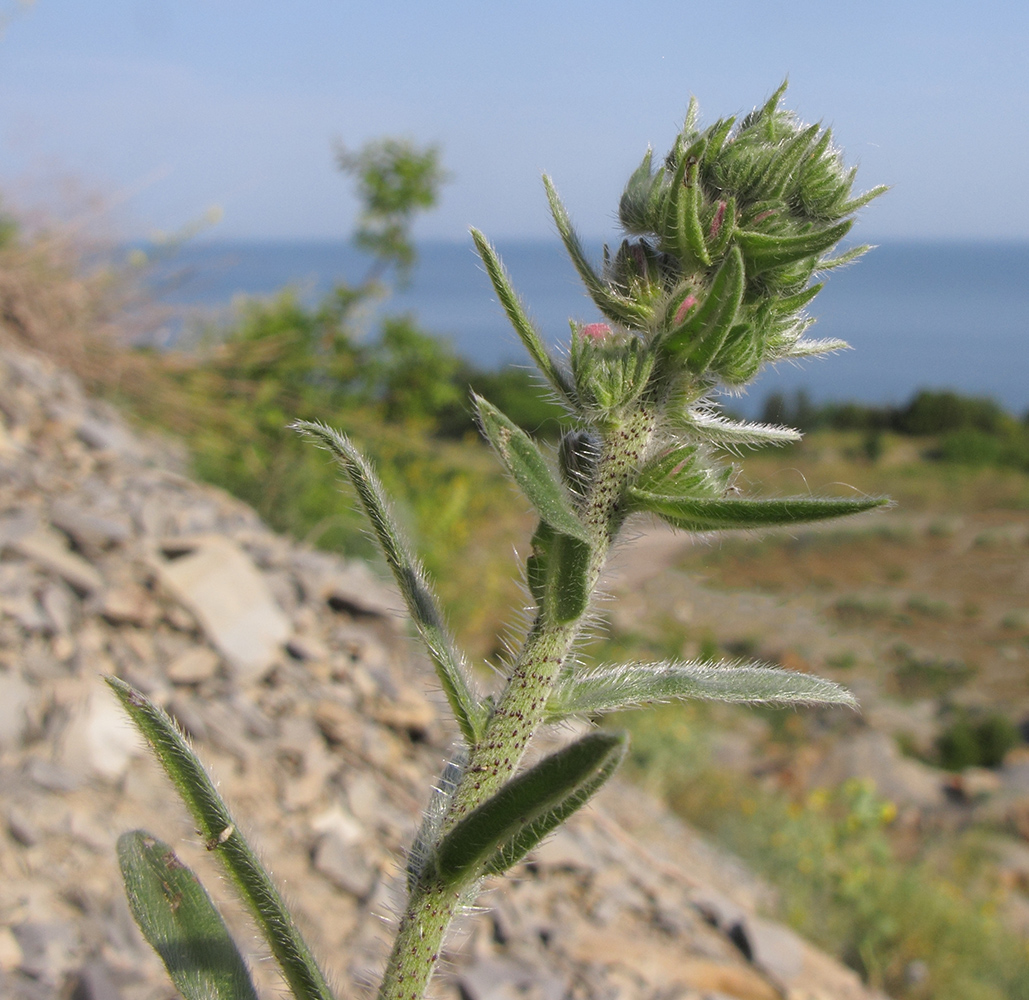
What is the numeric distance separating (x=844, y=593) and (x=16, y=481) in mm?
16036

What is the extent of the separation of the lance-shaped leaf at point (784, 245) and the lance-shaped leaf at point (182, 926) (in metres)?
1.11

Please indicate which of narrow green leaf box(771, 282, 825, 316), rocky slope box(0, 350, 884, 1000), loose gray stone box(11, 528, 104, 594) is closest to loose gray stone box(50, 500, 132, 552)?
rocky slope box(0, 350, 884, 1000)

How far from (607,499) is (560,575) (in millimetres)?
130

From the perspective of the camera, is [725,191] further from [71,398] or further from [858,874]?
[71,398]

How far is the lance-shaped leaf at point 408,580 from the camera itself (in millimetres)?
1191

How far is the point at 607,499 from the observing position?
3.96ft

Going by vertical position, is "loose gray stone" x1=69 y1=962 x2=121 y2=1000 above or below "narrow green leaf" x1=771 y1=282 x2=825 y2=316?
below

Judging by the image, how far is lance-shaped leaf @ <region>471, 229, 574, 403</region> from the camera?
4.01 feet

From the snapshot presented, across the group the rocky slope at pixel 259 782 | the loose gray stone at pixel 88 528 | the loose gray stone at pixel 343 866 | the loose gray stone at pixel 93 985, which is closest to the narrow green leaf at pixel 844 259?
the rocky slope at pixel 259 782

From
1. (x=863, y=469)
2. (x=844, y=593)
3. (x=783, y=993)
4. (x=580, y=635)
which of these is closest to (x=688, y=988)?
(x=783, y=993)

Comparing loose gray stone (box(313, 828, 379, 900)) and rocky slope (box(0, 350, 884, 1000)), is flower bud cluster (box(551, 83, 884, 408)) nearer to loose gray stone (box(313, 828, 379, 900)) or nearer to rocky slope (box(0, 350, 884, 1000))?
rocky slope (box(0, 350, 884, 1000))

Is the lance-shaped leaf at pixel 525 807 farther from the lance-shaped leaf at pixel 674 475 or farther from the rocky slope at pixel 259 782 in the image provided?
the rocky slope at pixel 259 782

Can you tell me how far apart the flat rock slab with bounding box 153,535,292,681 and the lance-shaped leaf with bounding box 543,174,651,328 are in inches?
160

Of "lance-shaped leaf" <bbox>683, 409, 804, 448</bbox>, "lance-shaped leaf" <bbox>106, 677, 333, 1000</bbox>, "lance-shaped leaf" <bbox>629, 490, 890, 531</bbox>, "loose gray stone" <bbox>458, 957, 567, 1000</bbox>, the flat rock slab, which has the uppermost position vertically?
"lance-shaped leaf" <bbox>683, 409, 804, 448</bbox>
